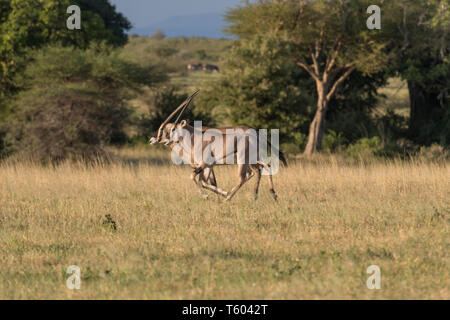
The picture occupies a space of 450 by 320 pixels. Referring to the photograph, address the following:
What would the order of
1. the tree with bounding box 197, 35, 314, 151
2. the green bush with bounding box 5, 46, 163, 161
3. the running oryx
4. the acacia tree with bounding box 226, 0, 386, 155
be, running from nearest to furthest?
the running oryx, the green bush with bounding box 5, 46, 163, 161, the tree with bounding box 197, 35, 314, 151, the acacia tree with bounding box 226, 0, 386, 155

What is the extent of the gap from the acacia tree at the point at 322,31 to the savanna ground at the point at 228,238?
11.1 metres

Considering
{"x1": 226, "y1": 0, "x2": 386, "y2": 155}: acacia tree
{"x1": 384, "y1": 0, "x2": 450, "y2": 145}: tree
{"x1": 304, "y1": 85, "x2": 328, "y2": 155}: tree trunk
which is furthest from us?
{"x1": 304, "y1": 85, "x2": 328, "y2": 155}: tree trunk

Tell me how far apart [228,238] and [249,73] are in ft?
47.5

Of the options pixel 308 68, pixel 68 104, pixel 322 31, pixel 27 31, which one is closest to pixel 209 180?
pixel 68 104

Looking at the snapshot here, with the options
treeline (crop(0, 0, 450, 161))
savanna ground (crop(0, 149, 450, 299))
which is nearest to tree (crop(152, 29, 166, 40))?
treeline (crop(0, 0, 450, 161))

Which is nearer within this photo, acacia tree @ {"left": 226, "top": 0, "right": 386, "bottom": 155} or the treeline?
the treeline

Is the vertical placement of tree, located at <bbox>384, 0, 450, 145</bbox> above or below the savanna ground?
above

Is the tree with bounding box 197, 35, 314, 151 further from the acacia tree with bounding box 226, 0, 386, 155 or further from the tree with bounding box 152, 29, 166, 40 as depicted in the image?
the tree with bounding box 152, 29, 166, 40

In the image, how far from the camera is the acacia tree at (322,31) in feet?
79.3

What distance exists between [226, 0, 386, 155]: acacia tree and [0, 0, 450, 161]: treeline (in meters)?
0.04

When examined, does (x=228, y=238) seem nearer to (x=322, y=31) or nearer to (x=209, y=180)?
(x=209, y=180)

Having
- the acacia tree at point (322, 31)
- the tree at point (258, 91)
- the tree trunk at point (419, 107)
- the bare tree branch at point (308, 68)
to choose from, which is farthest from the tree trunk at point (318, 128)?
the tree trunk at point (419, 107)

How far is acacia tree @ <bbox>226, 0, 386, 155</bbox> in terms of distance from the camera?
2417 cm
